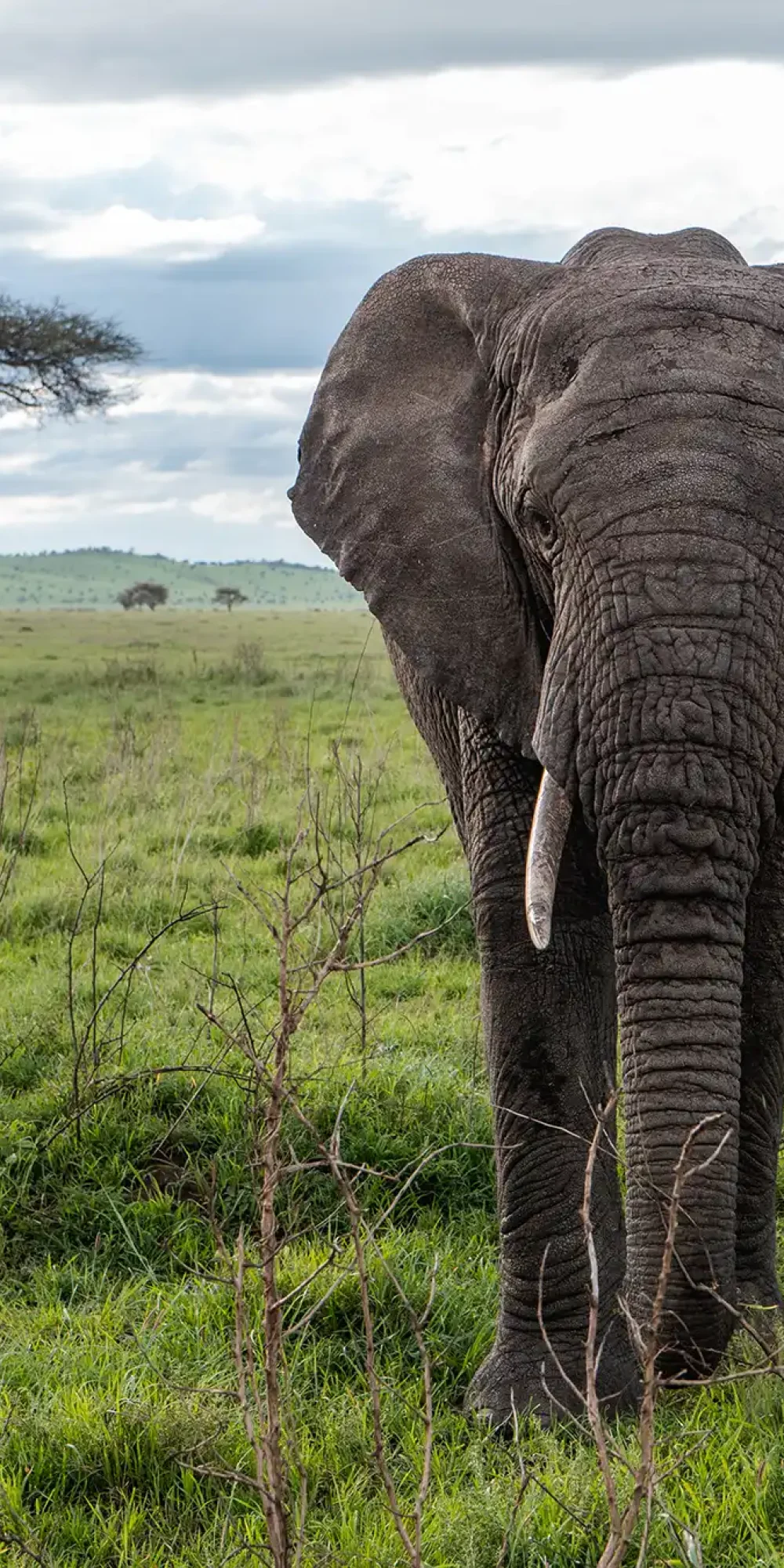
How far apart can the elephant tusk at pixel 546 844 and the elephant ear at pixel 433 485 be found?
37 centimetres

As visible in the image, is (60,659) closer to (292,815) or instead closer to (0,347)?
(0,347)

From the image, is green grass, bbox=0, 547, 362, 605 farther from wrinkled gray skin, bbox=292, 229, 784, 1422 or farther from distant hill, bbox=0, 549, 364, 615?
wrinkled gray skin, bbox=292, 229, 784, 1422

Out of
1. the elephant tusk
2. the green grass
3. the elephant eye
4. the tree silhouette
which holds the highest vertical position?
the green grass

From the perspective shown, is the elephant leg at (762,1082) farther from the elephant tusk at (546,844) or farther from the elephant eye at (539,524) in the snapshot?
the elephant eye at (539,524)

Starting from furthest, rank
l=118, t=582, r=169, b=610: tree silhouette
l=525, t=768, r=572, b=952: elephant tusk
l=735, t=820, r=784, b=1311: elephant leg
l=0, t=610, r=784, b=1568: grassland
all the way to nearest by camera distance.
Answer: l=118, t=582, r=169, b=610: tree silhouette, l=735, t=820, r=784, b=1311: elephant leg, l=525, t=768, r=572, b=952: elephant tusk, l=0, t=610, r=784, b=1568: grassland

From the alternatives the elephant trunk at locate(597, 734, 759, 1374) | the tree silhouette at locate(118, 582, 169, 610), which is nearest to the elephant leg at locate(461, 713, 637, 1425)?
the elephant trunk at locate(597, 734, 759, 1374)

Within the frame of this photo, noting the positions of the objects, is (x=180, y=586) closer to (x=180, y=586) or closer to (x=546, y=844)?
(x=180, y=586)

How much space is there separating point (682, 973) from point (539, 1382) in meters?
1.30

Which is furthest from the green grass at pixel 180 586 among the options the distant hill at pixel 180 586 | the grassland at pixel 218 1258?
the grassland at pixel 218 1258

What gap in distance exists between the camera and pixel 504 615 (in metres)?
4.24

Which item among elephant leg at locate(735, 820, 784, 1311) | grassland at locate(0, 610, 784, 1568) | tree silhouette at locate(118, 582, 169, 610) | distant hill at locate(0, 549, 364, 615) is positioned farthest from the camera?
distant hill at locate(0, 549, 364, 615)

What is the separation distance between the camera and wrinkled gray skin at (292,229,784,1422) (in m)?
3.55

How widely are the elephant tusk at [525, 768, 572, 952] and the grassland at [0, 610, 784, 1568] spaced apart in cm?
32

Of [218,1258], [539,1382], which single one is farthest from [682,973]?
[218,1258]
